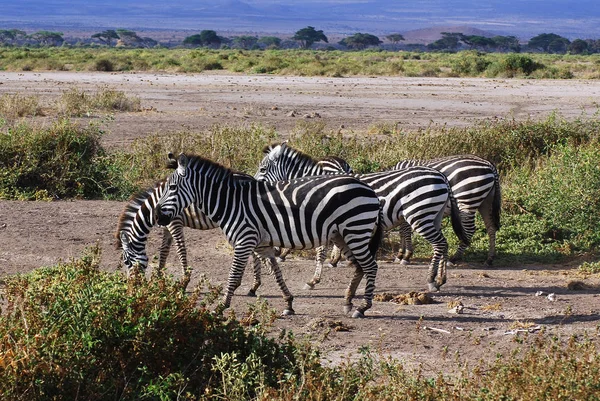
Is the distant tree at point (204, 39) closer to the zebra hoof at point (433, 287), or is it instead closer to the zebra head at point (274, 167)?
the zebra head at point (274, 167)

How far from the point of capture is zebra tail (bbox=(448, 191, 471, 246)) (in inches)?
414

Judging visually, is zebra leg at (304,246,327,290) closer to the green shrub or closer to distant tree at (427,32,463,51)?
the green shrub

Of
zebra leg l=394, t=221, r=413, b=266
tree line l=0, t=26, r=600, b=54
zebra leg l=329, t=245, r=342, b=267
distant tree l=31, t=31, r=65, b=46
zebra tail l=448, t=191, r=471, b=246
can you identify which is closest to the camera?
zebra tail l=448, t=191, r=471, b=246

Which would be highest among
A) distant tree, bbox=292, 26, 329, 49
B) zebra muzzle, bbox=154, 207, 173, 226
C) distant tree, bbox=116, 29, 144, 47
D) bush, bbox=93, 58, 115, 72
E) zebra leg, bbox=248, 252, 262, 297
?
zebra muzzle, bbox=154, 207, 173, 226

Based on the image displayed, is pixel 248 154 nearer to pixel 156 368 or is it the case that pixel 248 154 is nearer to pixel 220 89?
pixel 156 368

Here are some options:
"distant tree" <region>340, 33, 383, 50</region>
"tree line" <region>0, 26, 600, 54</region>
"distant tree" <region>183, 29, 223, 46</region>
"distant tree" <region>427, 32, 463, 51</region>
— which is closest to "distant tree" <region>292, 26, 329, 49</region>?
"tree line" <region>0, 26, 600, 54</region>

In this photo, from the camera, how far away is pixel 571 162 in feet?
42.6

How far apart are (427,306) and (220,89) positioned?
80.6 feet

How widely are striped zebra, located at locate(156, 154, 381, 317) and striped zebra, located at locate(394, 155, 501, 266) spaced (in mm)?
2533

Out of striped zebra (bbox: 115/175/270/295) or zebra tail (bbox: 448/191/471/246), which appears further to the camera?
zebra tail (bbox: 448/191/471/246)

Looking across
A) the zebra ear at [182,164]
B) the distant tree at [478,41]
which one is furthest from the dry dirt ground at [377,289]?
the distant tree at [478,41]

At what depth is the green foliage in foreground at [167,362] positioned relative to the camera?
573cm

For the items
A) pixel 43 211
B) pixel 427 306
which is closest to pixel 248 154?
pixel 43 211

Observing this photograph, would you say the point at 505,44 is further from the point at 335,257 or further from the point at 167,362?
the point at 167,362
